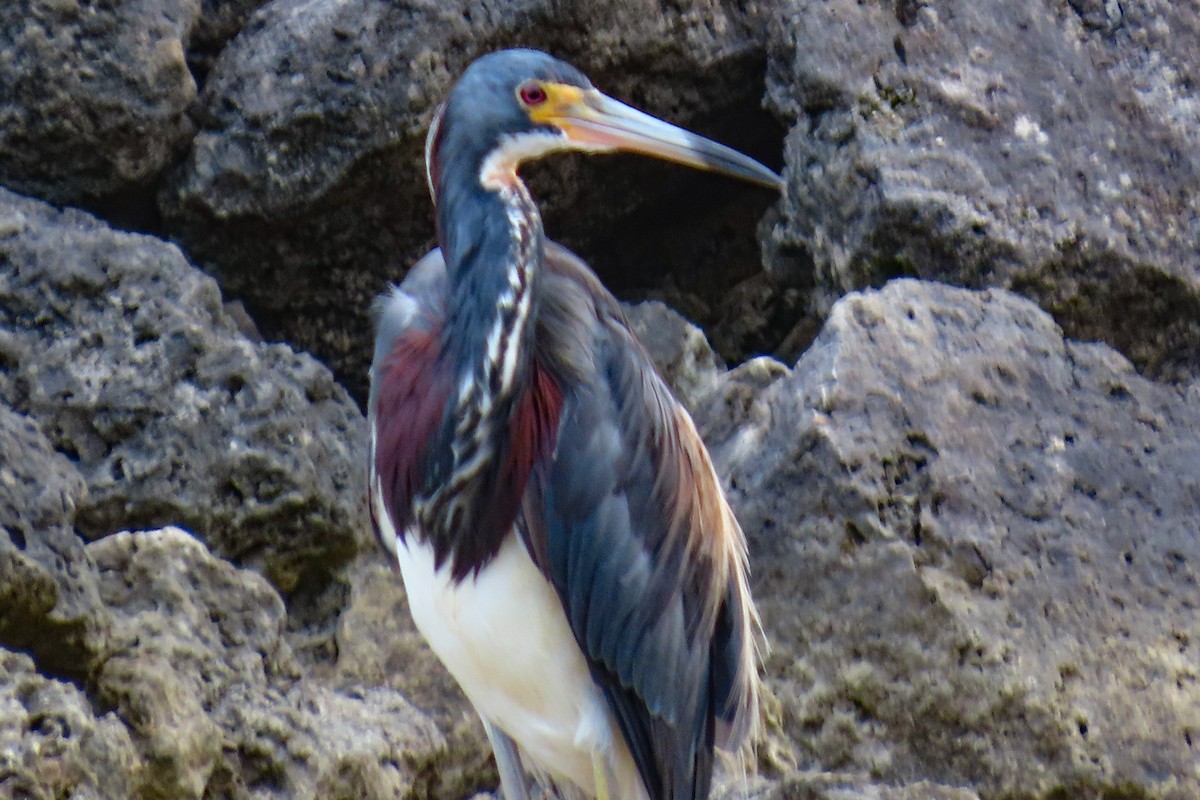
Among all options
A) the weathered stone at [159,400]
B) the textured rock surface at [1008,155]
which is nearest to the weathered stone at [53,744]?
the weathered stone at [159,400]

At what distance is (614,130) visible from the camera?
266 cm

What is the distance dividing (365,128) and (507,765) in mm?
1562

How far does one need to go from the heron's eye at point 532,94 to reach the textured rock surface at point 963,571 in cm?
84

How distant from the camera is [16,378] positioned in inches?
128

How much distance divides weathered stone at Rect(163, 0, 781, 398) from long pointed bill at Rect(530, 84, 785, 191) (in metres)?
1.05

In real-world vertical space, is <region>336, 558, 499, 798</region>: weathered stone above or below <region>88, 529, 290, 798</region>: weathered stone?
below

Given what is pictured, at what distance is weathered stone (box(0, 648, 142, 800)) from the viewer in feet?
6.66

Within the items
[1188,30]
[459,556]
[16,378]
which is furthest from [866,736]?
[1188,30]

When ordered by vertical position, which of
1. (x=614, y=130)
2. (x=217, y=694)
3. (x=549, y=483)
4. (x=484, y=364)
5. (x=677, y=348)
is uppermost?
(x=614, y=130)

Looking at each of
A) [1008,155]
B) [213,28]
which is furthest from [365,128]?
[1008,155]

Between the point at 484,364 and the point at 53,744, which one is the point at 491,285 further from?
the point at 53,744

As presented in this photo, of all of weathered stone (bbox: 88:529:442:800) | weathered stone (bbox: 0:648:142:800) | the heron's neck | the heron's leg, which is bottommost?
the heron's leg

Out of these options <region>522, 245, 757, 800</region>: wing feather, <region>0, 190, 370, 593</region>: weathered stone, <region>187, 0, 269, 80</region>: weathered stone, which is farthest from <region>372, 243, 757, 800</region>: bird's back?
<region>187, 0, 269, 80</region>: weathered stone

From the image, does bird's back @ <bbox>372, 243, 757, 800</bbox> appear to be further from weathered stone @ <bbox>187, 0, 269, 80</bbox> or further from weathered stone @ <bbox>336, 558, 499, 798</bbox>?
weathered stone @ <bbox>187, 0, 269, 80</bbox>
